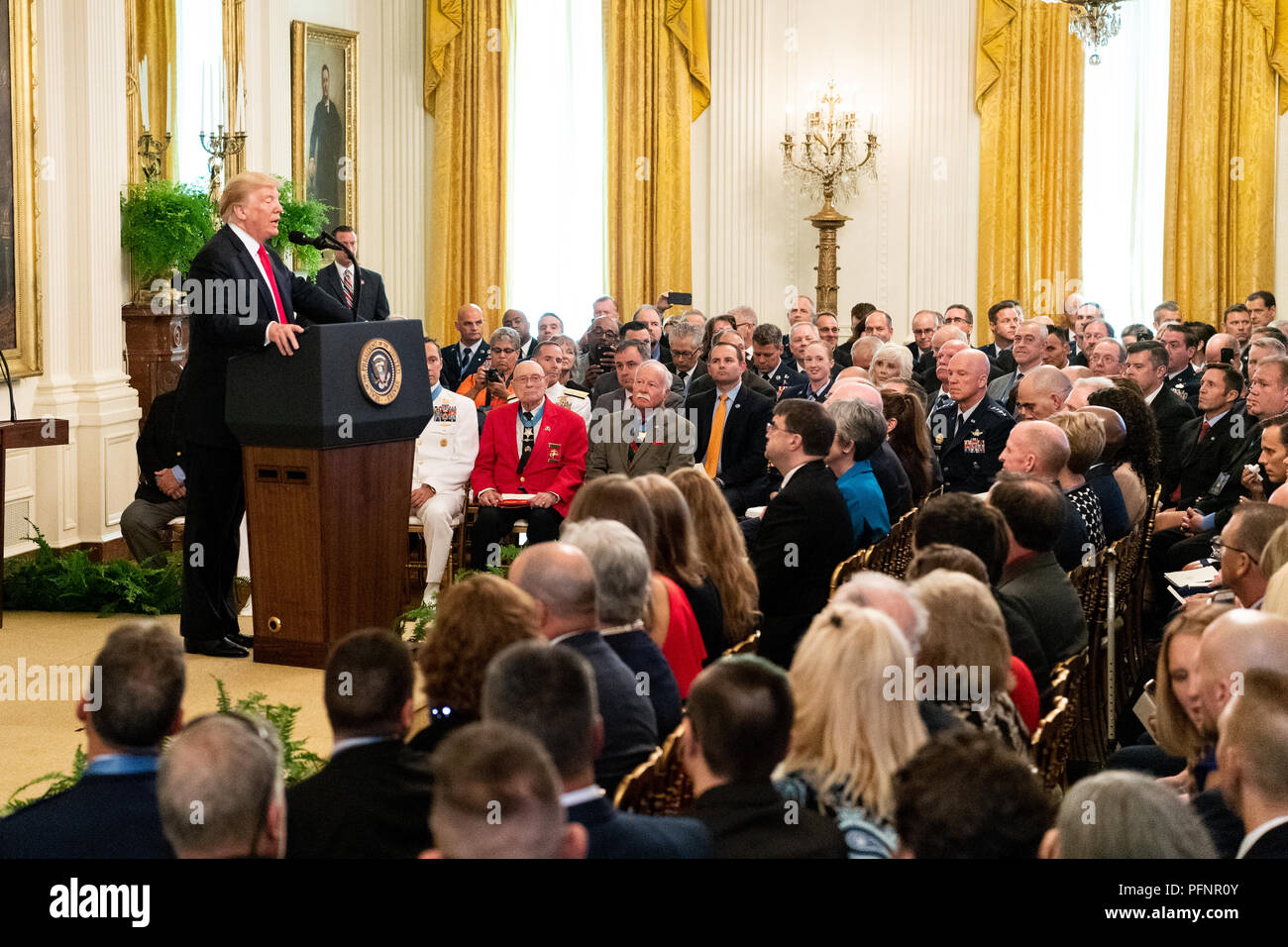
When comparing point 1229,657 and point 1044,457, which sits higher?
point 1044,457

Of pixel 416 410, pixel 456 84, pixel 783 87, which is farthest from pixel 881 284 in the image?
pixel 416 410

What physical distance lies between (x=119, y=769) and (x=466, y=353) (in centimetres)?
878

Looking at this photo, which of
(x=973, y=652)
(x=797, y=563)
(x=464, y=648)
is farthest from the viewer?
(x=797, y=563)

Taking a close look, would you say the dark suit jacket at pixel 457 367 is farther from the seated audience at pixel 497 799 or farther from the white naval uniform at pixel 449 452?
the seated audience at pixel 497 799

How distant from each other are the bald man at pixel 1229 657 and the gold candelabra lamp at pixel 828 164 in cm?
1084

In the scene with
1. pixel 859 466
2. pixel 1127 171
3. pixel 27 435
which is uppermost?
pixel 1127 171

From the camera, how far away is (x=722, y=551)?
183 inches

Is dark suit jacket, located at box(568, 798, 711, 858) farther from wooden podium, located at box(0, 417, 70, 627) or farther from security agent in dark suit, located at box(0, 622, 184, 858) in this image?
wooden podium, located at box(0, 417, 70, 627)

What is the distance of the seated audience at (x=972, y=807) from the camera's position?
211 centimetres

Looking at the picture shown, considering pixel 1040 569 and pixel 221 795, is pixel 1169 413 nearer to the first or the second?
pixel 1040 569

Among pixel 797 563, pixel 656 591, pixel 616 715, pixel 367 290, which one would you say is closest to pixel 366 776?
pixel 616 715

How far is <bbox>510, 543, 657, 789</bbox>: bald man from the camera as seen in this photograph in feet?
10.5

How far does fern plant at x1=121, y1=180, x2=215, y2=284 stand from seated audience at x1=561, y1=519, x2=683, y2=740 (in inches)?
251

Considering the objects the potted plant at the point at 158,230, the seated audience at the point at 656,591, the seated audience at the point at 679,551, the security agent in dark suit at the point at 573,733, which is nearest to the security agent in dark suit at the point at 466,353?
the potted plant at the point at 158,230
